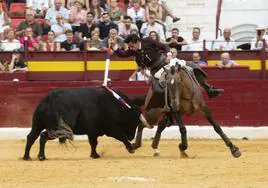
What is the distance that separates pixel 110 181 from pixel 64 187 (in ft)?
2.14

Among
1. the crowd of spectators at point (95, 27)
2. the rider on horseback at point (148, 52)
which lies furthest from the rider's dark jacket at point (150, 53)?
the crowd of spectators at point (95, 27)

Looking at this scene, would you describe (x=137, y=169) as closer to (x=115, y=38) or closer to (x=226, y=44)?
(x=115, y=38)

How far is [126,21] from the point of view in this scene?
58.1 ft

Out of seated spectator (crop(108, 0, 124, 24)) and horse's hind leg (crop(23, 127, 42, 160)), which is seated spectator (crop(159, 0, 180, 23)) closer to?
seated spectator (crop(108, 0, 124, 24))

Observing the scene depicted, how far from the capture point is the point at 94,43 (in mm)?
17609

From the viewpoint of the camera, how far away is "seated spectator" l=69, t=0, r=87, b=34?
18.1 metres

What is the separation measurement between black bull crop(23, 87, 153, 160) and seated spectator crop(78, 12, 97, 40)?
12.7 ft

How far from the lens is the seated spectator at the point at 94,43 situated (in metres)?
17.5

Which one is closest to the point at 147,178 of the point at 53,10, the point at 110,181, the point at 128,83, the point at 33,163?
the point at 110,181

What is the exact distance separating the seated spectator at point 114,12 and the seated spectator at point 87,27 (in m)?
0.57

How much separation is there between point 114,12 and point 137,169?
22.9 ft

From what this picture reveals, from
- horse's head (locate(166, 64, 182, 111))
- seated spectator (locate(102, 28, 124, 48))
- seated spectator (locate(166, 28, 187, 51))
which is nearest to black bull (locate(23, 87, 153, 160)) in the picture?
horse's head (locate(166, 64, 182, 111))

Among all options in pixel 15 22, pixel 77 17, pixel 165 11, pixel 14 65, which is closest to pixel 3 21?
pixel 15 22

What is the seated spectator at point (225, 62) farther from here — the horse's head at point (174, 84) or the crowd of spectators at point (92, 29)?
the horse's head at point (174, 84)
